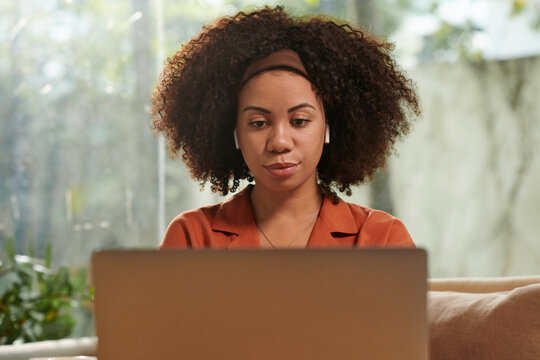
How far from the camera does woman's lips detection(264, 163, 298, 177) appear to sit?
135cm

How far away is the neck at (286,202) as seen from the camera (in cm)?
145

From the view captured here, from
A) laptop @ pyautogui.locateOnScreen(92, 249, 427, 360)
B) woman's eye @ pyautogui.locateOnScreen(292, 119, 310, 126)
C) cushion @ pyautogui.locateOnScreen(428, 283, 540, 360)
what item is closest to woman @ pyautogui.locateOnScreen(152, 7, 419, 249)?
woman's eye @ pyautogui.locateOnScreen(292, 119, 310, 126)

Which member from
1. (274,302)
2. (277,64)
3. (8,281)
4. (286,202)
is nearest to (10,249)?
(8,281)

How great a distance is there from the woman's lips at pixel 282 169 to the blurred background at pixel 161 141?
2.19m

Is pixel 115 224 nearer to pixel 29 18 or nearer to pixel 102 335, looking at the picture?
pixel 29 18

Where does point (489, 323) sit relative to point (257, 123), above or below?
below

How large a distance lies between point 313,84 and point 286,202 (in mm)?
263

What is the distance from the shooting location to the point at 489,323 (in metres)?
1.39

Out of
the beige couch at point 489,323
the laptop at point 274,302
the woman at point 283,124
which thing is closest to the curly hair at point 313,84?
the woman at point 283,124

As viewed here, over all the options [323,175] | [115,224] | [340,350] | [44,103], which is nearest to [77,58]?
[44,103]

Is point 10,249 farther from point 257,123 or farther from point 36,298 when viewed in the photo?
point 257,123

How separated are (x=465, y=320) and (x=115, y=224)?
8.15 ft

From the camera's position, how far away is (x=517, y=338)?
4.41 feet

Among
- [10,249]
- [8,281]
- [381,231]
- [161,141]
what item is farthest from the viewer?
[161,141]
